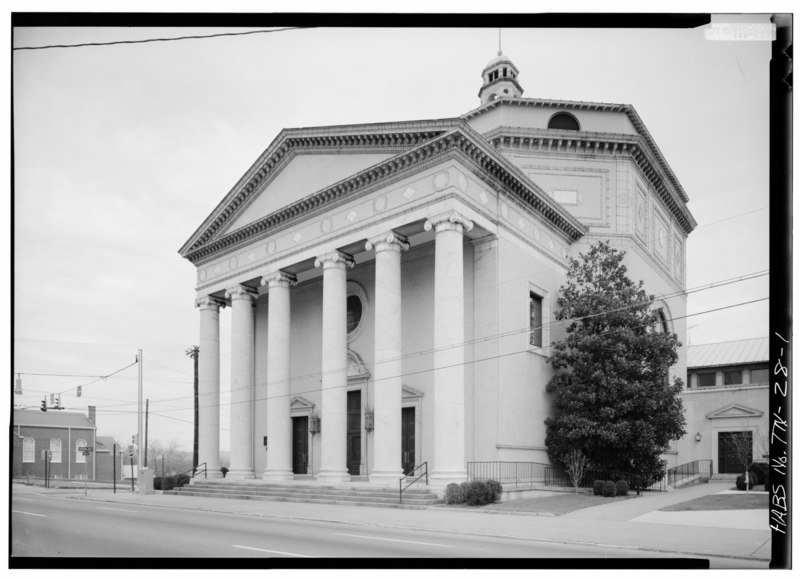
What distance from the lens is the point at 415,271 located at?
2939 cm

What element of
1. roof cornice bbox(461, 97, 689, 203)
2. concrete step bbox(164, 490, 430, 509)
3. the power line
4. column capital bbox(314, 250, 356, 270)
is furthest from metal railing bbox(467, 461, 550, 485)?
the power line

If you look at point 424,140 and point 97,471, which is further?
point 97,471

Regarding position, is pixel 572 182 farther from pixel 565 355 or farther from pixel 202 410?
pixel 202 410

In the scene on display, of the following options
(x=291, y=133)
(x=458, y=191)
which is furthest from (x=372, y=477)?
(x=291, y=133)

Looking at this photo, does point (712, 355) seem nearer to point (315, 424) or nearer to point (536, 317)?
point (536, 317)

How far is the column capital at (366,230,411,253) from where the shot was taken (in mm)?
25844

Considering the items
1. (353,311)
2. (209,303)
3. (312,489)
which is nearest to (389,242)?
(353,311)

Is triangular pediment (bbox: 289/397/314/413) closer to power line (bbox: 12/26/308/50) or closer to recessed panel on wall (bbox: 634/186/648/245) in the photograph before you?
recessed panel on wall (bbox: 634/186/648/245)

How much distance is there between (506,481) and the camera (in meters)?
25.0

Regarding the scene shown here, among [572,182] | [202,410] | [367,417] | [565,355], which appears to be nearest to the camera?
[565,355]

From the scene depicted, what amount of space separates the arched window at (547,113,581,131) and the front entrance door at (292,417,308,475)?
692 inches

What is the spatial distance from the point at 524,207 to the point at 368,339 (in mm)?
8308

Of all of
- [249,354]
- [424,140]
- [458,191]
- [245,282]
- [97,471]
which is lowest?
[97,471]

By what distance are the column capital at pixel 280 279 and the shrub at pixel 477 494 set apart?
43.6ft
